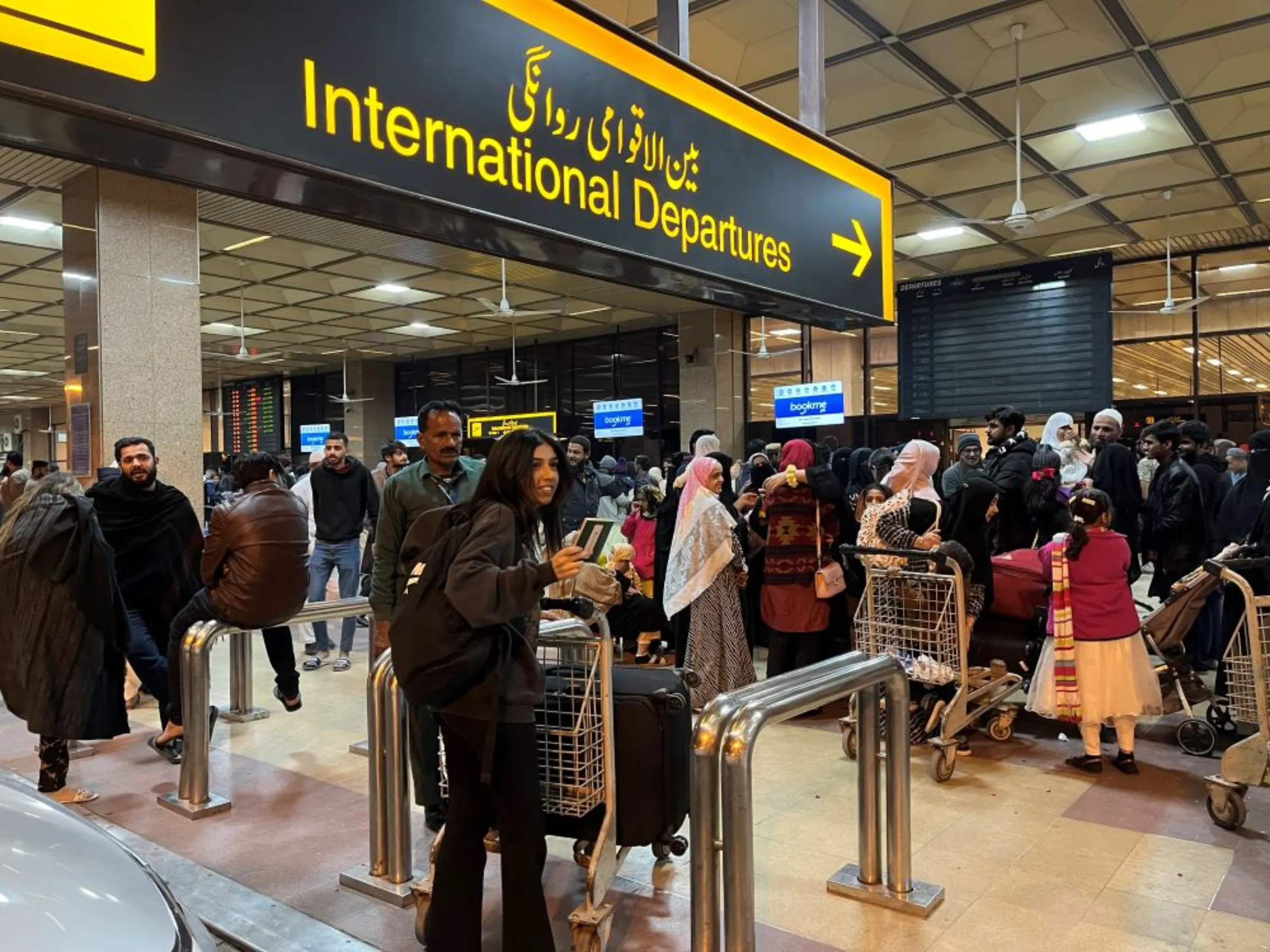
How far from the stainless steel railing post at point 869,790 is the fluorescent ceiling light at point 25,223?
9282mm

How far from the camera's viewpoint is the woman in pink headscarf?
497cm

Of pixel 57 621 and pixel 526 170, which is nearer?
pixel 526 170

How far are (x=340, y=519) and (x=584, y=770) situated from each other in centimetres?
442

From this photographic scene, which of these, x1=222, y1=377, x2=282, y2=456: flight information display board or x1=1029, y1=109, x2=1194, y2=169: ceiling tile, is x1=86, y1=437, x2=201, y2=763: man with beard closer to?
x1=1029, y1=109, x2=1194, y2=169: ceiling tile

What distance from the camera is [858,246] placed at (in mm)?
2578

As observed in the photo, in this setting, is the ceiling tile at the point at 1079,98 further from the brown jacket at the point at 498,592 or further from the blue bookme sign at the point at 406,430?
the blue bookme sign at the point at 406,430

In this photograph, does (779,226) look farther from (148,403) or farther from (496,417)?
(496,417)

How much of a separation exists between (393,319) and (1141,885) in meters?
13.0

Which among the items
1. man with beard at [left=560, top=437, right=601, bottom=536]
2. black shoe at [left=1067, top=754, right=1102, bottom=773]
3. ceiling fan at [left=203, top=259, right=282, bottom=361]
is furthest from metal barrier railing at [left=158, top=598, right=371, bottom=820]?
ceiling fan at [left=203, top=259, right=282, bottom=361]

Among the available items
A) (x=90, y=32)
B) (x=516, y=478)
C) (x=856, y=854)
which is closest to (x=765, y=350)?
(x=856, y=854)

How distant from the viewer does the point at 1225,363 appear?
1061cm

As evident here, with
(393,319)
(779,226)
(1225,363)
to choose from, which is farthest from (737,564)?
(393,319)

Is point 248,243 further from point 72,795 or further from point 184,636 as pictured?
point 72,795

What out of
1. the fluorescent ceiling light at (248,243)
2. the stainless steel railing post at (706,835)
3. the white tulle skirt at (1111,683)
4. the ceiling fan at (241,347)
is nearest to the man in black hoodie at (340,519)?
the fluorescent ceiling light at (248,243)
